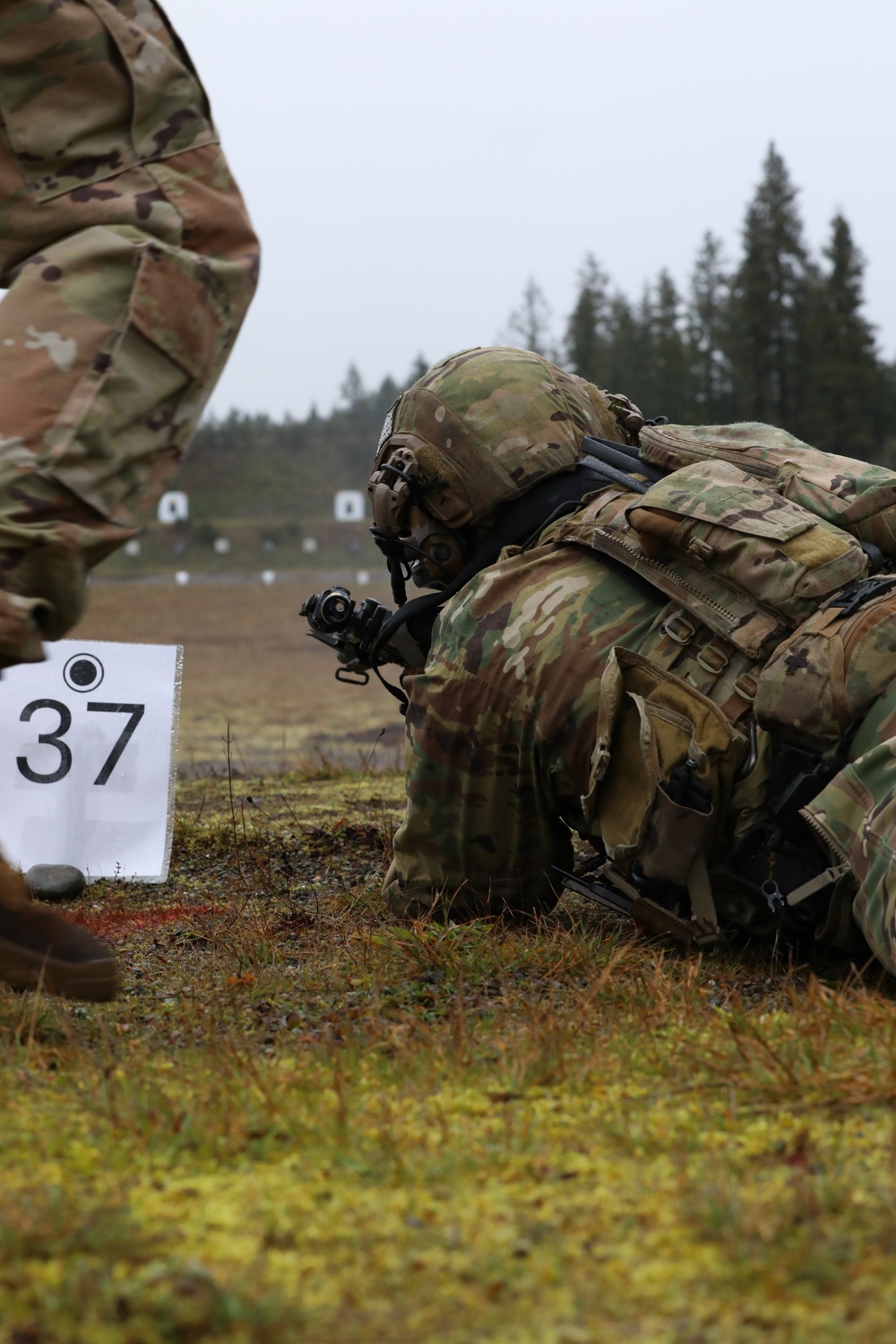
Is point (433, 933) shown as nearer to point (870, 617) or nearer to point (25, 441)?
point (870, 617)

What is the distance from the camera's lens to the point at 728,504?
10.00ft

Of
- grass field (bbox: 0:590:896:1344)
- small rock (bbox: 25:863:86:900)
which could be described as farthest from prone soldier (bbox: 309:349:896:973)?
small rock (bbox: 25:863:86:900)

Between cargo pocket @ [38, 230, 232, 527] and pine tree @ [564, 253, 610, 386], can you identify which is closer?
cargo pocket @ [38, 230, 232, 527]

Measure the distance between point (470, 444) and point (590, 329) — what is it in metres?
49.3

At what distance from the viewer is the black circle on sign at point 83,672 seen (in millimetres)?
4707

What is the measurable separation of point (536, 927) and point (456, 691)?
0.63 metres

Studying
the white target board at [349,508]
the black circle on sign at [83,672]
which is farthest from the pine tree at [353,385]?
the black circle on sign at [83,672]

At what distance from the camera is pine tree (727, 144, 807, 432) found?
41062 mm

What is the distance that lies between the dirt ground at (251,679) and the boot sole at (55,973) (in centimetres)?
316

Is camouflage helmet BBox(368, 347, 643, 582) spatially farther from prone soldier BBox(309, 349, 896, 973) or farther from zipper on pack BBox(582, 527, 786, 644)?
zipper on pack BBox(582, 527, 786, 644)

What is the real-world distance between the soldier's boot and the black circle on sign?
8.04 ft

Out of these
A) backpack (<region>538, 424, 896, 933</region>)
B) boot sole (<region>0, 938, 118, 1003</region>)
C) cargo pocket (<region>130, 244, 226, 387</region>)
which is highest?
cargo pocket (<region>130, 244, 226, 387</region>)

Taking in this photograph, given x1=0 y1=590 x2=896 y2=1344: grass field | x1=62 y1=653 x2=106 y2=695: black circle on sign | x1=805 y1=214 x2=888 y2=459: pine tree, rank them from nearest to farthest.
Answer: x1=0 y1=590 x2=896 y2=1344: grass field
x1=62 y1=653 x2=106 y2=695: black circle on sign
x1=805 y1=214 x2=888 y2=459: pine tree

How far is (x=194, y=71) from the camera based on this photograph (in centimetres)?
252
